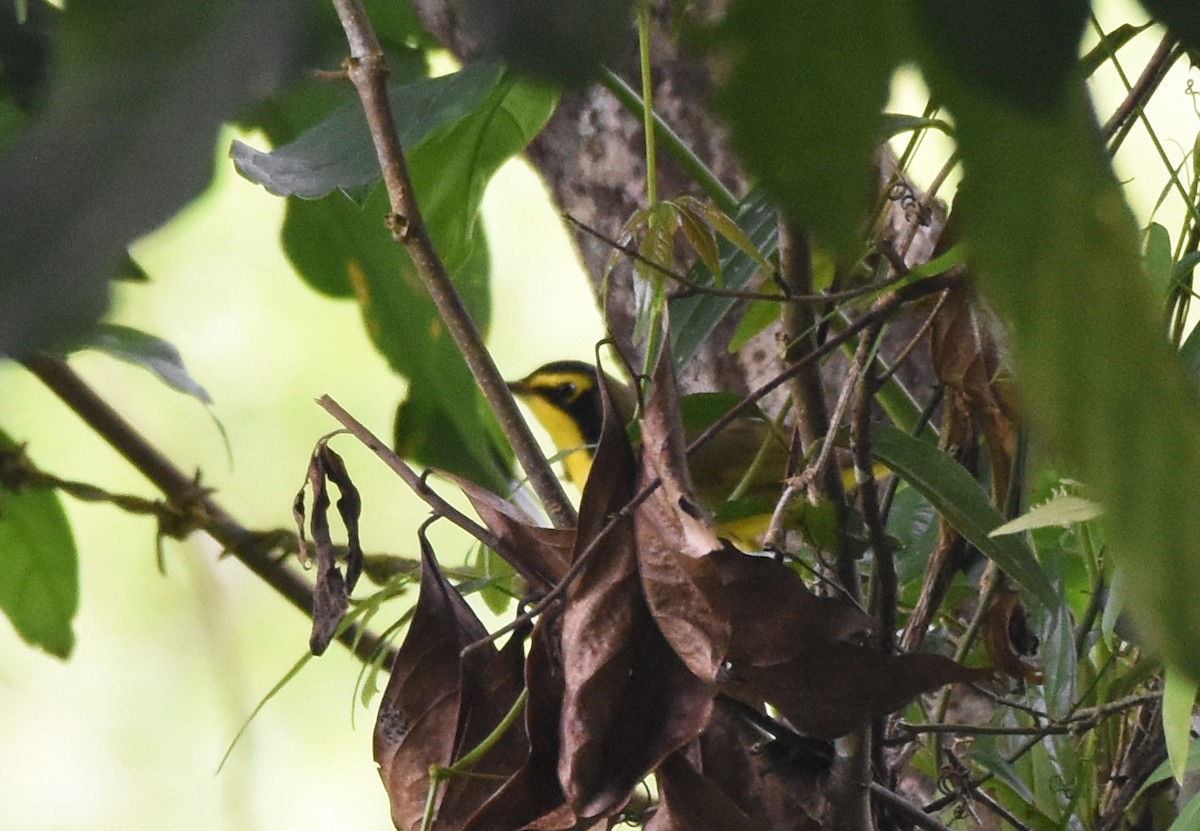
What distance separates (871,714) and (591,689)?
0.37 ft

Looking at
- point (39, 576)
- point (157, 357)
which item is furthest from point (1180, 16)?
point (39, 576)

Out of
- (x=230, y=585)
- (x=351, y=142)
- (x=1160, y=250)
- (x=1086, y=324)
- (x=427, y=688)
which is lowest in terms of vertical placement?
(x=1086, y=324)

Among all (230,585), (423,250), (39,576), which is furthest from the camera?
(230,585)

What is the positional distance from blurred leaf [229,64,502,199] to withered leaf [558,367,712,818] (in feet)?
1.06

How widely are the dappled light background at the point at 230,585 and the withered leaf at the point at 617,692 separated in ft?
4.09

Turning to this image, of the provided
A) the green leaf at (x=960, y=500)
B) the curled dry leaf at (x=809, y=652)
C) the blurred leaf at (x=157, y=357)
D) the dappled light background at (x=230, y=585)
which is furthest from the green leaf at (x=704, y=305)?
the dappled light background at (x=230, y=585)

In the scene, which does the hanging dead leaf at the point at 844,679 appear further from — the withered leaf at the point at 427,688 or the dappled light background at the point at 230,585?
the dappled light background at the point at 230,585

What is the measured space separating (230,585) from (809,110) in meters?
1.93

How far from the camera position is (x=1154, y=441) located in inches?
6.2

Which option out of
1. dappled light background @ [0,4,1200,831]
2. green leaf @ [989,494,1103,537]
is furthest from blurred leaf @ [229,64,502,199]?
A: dappled light background @ [0,4,1200,831]

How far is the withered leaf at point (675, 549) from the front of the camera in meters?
0.43

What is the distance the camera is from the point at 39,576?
123 cm

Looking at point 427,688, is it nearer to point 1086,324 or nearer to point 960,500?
point 960,500

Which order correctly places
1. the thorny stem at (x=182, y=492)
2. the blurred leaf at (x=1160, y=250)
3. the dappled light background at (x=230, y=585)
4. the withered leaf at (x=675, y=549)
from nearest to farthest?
the withered leaf at (x=675, y=549) < the blurred leaf at (x=1160, y=250) < the thorny stem at (x=182, y=492) < the dappled light background at (x=230, y=585)
